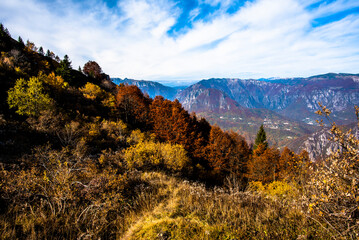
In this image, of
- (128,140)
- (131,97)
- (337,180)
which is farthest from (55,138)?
(337,180)

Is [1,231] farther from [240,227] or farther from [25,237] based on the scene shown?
[240,227]

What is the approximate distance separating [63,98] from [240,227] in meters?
35.5

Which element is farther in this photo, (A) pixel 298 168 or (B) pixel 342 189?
(A) pixel 298 168

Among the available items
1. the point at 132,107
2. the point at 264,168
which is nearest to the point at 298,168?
the point at 264,168

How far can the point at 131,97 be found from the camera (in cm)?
3447

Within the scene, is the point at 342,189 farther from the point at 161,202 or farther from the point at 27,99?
the point at 27,99

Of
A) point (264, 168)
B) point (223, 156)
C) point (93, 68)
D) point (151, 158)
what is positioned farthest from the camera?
point (93, 68)

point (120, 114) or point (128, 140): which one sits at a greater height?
point (120, 114)

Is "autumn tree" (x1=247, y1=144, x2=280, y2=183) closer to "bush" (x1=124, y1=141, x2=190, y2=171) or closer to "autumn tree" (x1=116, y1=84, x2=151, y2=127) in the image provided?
"bush" (x1=124, y1=141, x2=190, y2=171)

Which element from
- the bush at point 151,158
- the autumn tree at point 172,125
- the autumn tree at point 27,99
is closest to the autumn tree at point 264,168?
the autumn tree at point 172,125

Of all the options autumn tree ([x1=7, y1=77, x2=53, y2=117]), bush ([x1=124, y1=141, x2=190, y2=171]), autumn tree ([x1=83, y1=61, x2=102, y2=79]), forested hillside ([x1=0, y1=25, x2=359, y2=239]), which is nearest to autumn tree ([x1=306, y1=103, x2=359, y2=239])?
forested hillside ([x1=0, y1=25, x2=359, y2=239])

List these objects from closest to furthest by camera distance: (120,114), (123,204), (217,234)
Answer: (217,234), (123,204), (120,114)

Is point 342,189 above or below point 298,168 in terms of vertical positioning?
above

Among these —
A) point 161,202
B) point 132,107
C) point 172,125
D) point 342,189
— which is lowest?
point 172,125
